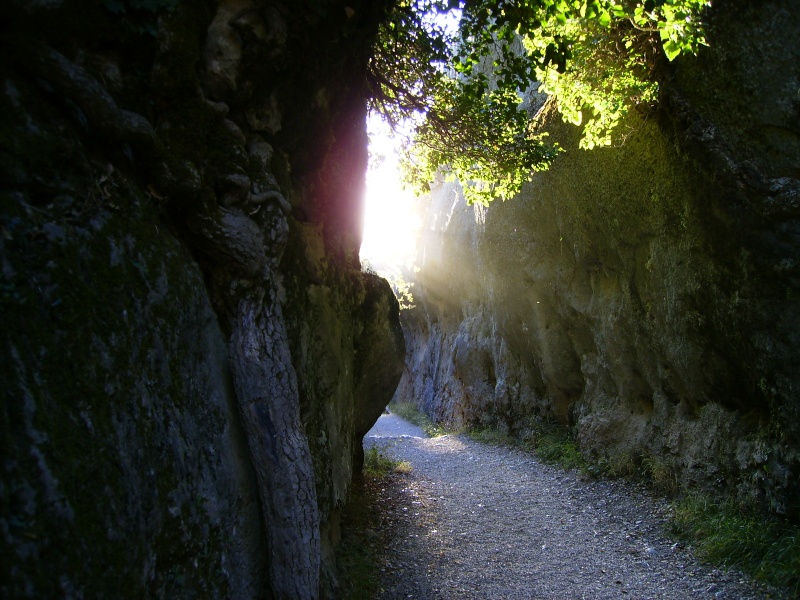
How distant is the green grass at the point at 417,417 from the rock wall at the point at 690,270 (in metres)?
8.28

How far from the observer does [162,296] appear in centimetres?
297

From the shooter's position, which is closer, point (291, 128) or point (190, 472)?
point (190, 472)

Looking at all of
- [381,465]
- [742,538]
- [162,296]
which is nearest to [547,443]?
[381,465]

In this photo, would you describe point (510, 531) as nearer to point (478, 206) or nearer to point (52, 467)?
point (52, 467)

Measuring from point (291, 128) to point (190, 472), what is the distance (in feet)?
10.4

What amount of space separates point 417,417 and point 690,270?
18824mm

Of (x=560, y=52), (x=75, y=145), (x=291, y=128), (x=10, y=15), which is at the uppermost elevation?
(x=560, y=52)

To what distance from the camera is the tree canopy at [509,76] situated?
5945 mm

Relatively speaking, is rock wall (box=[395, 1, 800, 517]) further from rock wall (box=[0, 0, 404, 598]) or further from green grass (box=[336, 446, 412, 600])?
rock wall (box=[0, 0, 404, 598])

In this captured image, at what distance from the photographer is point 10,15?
8.32 feet

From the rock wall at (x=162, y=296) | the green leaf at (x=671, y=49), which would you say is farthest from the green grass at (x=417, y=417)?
the rock wall at (x=162, y=296)

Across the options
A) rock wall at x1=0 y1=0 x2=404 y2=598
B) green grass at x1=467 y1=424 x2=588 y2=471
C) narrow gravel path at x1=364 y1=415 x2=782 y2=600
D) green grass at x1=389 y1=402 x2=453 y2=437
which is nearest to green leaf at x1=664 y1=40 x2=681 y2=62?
rock wall at x1=0 y1=0 x2=404 y2=598

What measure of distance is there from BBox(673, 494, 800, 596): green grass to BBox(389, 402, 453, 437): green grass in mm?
12754

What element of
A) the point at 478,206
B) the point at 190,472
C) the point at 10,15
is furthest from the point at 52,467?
the point at 478,206
